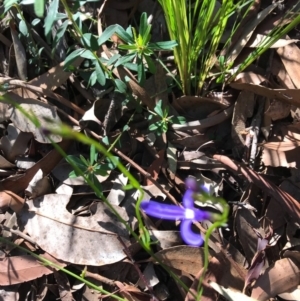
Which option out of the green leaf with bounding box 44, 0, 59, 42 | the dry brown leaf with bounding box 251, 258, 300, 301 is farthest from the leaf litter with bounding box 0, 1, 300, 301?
the green leaf with bounding box 44, 0, 59, 42

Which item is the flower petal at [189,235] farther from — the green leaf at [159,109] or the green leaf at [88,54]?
the green leaf at [88,54]

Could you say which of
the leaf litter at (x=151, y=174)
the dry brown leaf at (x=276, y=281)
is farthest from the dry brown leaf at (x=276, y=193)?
the dry brown leaf at (x=276, y=281)

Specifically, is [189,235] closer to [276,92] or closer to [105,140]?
[105,140]

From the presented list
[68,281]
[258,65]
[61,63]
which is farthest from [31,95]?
[258,65]

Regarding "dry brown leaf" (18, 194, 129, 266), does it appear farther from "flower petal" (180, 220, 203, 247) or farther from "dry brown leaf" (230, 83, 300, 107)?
"dry brown leaf" (230, 83, 300, 107)

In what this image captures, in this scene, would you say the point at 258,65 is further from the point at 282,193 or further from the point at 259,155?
the point at 282,193
